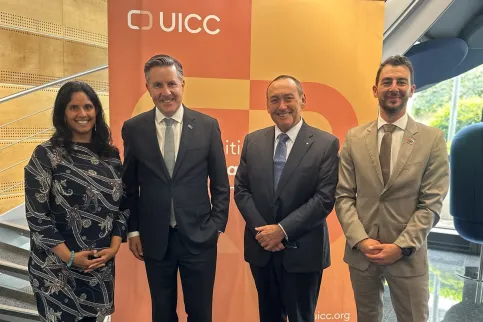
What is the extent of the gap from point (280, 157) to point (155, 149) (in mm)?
679

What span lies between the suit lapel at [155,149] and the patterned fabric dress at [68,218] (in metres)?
0.21

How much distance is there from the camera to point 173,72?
192cm

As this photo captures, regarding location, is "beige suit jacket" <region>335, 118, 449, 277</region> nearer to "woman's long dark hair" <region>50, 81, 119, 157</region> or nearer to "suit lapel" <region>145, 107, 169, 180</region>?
"suit lapel" <region>145, 107, 169, 180</region>

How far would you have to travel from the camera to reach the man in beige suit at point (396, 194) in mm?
1866

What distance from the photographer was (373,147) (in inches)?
76.9

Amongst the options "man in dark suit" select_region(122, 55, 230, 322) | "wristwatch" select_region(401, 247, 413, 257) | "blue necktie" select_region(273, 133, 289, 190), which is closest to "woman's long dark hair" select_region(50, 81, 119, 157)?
"man in dark suit" select_region(122, 55, 230, 322)

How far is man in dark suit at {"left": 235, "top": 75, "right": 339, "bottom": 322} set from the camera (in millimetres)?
1991

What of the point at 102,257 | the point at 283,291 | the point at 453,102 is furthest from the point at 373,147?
the point at 453,102

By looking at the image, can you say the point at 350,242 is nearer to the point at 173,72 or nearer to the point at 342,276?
the point at 342,276

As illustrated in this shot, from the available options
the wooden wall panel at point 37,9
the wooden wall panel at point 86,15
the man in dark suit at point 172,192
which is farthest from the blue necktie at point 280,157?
the wooden wall panel at point 86,15

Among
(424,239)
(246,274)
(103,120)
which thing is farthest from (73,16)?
(424,239)

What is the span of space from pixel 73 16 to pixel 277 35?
372 cm

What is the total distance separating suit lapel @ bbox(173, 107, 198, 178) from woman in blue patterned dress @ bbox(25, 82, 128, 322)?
1.04ft

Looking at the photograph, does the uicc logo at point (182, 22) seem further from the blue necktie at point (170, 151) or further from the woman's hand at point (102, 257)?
the woman's hand at point (102, 257)
